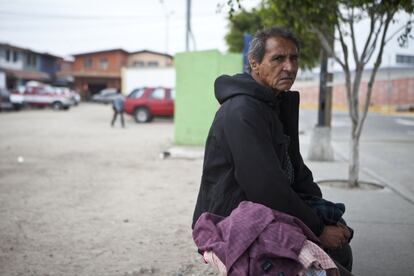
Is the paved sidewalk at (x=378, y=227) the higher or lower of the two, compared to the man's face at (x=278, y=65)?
lower

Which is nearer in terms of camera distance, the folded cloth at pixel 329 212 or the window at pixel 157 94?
the folded cloth at pixel 329 212

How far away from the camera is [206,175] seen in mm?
2430

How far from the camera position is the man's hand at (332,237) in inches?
89.7

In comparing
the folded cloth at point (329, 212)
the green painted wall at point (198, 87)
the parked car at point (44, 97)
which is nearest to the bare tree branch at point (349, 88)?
the folded cloth at point (329, 212)

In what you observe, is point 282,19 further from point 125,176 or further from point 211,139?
point 211,139

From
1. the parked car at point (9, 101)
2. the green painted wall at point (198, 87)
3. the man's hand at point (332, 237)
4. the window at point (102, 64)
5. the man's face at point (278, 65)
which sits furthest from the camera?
the window at point (102, 64)

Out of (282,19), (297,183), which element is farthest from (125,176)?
(297,183)

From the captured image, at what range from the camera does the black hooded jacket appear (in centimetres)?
210

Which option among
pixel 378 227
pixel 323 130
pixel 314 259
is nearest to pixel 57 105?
pixel 323 130

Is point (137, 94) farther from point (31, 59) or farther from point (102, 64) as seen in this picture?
point (31, 59)

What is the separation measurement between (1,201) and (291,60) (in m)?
5.23

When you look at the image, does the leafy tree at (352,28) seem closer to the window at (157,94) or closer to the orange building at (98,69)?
the window at (157,94)

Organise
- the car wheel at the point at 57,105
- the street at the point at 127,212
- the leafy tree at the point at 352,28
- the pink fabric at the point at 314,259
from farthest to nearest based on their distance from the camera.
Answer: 1. the car wheel at the point at 57,105
2. the leafy tree at the point at 352,28
3. the street at the point at 127,212
4. the pink fabric at the point at 314,259

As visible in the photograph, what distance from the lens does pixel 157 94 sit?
2209cm
